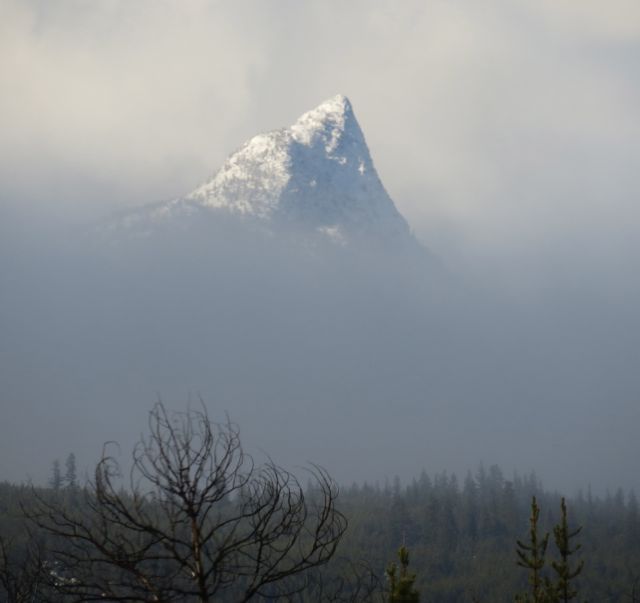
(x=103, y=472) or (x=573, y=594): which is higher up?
(x=103, y=472)

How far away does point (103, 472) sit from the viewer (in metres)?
18.3

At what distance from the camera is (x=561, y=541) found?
97.1 ft

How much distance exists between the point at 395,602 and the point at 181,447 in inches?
274

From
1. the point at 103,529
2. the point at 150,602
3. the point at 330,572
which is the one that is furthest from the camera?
the point at 330,572

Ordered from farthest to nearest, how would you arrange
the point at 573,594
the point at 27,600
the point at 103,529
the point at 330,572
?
the point at 330,572
the point at 573,594
the point at 27,600
the point at 103,529

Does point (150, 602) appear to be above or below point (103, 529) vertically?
below

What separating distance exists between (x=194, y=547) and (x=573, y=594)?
16.3 meters

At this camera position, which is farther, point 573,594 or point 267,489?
point 573,594

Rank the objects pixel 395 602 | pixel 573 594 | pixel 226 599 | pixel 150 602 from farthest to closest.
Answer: pixel 226 599
pixel 573 594
pixel 395 602
pixel 150 602

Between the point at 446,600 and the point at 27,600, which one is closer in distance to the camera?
the point at 27,600

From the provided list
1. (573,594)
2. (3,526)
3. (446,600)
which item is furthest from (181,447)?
(446,600)

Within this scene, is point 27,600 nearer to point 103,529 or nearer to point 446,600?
point 103,529

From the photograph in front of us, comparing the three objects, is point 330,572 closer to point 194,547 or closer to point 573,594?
point 573,594

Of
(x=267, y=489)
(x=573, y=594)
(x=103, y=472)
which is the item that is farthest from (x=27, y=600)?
(x=573, y=594)
